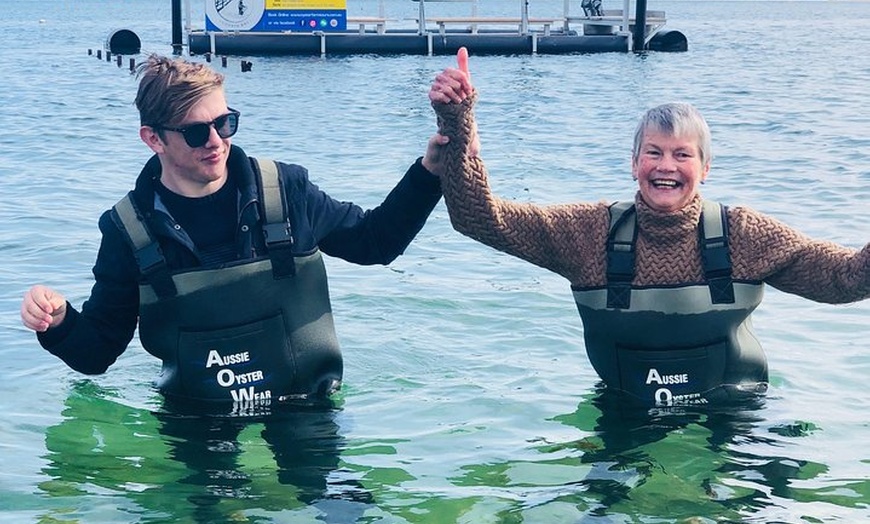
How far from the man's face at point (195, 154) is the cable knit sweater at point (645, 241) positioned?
84cm

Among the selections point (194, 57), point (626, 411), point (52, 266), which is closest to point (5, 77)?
point (194, 57)

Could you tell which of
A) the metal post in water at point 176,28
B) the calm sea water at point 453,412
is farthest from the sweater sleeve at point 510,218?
the metal post in water at point 176,28

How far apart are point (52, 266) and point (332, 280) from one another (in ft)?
7.14

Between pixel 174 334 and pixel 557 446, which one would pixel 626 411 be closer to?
pixel 557 446

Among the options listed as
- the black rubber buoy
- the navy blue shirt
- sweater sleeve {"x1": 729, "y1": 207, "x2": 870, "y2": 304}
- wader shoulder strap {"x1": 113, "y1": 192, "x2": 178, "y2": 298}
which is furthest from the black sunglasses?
the black rubber buoy

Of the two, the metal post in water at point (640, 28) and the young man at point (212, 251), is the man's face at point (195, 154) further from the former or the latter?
the metal post in water at point (640, 28)

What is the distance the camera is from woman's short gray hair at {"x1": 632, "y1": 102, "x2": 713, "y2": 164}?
15.1 feet

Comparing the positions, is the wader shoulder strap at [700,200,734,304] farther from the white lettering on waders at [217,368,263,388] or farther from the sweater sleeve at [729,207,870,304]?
the white lettering on waders at [217,368,263,388]

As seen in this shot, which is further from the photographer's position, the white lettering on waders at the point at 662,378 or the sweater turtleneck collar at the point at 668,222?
the white lettering on waders at the point at 662,378

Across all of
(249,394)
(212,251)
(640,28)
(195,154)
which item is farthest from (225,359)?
(640,28)

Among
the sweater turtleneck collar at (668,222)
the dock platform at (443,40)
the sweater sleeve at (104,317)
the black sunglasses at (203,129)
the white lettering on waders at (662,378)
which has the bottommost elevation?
the white lettering on waders at (662,378)

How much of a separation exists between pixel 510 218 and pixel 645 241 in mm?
555

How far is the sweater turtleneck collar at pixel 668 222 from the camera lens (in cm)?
478

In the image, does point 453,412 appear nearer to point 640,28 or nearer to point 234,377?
point 234,377
